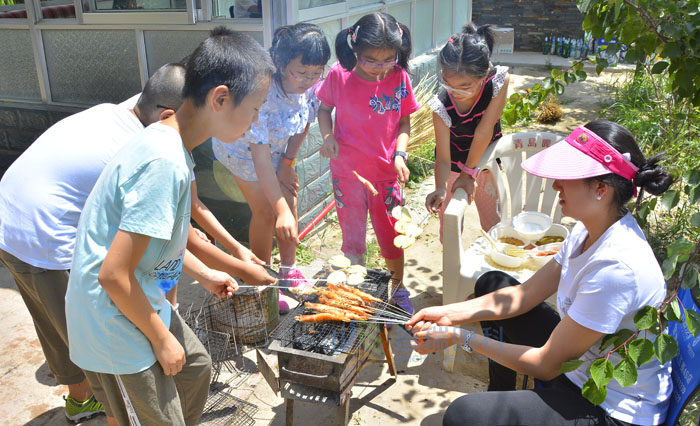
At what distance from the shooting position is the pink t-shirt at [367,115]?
12.7 ft

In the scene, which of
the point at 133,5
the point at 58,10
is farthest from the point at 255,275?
the point at 58,10

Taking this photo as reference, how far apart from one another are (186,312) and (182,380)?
164 cm

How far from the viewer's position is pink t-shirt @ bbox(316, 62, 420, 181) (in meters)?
3.88

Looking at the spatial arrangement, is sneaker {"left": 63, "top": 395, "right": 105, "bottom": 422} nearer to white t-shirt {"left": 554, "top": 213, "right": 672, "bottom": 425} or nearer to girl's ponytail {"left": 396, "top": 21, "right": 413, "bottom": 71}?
white t-shirt {"left": 554, "top": 213, "right": 672, "bottom": 425}

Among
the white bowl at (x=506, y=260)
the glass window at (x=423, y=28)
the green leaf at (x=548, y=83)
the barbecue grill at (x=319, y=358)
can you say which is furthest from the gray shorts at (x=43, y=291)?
the glass window at (x=423, y=28)

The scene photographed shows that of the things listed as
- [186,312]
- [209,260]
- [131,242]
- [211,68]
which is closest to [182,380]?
[209,260]

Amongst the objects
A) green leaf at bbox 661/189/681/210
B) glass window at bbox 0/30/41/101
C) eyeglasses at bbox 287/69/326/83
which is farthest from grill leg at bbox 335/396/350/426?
glass window at bbox 0/30/41/101

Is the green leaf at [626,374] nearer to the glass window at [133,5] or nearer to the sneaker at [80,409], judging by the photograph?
the sneaker at [80,409]

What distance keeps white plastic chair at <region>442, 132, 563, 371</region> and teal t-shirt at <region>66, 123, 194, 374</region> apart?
1816 millimetres

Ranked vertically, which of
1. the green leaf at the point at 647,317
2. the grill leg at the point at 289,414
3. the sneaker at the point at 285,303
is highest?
the green leaf at the point at 647,317

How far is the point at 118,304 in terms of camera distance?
1989mm

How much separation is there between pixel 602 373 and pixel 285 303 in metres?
2.81

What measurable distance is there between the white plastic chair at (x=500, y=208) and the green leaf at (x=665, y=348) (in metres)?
1.53

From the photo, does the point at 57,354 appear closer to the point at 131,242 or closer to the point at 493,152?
the point at 131,242
